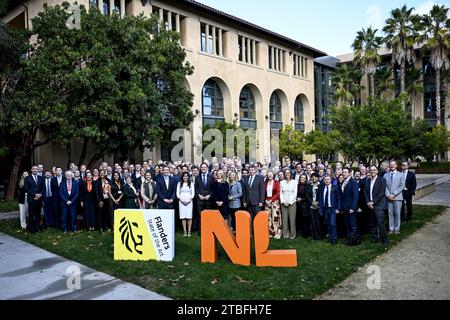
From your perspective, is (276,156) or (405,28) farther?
(405,28)

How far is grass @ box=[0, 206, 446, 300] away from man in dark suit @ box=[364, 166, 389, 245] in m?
0.37

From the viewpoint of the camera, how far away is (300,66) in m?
42.4

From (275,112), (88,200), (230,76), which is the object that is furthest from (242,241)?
(275,112)

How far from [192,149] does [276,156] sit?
30.3 ft

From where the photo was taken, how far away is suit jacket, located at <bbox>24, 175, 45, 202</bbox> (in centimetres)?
1212

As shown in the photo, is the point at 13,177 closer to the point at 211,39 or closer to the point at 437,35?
the point at 211,39

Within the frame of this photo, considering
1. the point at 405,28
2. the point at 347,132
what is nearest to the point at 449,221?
the point at 347,132

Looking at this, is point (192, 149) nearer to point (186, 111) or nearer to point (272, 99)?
point (186, 111)

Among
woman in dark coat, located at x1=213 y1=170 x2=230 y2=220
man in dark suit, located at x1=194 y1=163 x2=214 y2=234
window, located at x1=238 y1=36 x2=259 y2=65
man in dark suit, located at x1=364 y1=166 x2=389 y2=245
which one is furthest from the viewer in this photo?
window, located at x1=238 y1=36 x2=259 y2=65

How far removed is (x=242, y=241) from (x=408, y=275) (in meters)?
3.36

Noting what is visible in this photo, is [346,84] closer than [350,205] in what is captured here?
No

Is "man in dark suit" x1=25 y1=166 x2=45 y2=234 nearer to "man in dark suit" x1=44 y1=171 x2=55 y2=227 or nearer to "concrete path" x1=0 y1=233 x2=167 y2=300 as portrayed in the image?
"man in dark suit" x1=44 y1=171 x2=55 y2=227

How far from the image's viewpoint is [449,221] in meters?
12.9

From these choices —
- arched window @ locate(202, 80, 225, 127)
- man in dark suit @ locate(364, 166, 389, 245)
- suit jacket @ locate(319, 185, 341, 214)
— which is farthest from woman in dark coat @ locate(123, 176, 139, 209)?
arched window @ locate(202, 80, 225, 127)
